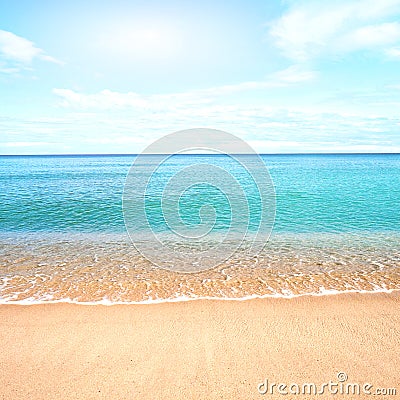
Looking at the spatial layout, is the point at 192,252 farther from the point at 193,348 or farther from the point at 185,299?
the point at 193,348

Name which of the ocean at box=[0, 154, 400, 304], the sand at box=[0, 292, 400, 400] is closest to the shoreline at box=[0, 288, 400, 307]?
the ocean at box=[0, 154, 400, 304]

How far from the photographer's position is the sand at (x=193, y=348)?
6.19 metres

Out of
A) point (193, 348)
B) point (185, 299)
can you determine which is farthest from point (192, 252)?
point (193, 348)

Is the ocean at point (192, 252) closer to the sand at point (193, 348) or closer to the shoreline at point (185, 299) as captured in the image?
the shoreline at point (185, 299)

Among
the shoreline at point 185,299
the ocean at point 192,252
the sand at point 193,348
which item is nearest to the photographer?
the sand at point 193,348

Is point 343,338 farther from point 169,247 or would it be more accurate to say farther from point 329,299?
point 169,247

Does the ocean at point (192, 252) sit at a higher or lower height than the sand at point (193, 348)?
lower

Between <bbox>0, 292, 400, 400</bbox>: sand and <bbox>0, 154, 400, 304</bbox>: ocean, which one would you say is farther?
<bbox>0, 154, 400, 304</bbox>: ocean

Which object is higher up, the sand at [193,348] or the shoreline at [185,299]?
the sand at [193,348]

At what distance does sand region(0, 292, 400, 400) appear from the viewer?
20.3 ft

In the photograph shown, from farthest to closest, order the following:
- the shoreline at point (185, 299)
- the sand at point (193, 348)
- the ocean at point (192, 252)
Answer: the ocean at point (192, 252) < the shoreline at point (185, 299) < the sand at point (193, 348)

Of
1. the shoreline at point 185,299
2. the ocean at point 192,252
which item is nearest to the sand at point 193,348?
the shoreline at point 185,299

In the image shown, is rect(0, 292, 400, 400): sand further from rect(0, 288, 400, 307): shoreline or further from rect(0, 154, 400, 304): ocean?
rect(0, 154, 400, 304): ocean

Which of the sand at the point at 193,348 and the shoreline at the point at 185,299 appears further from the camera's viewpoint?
the shoreline at the point at 185,299
